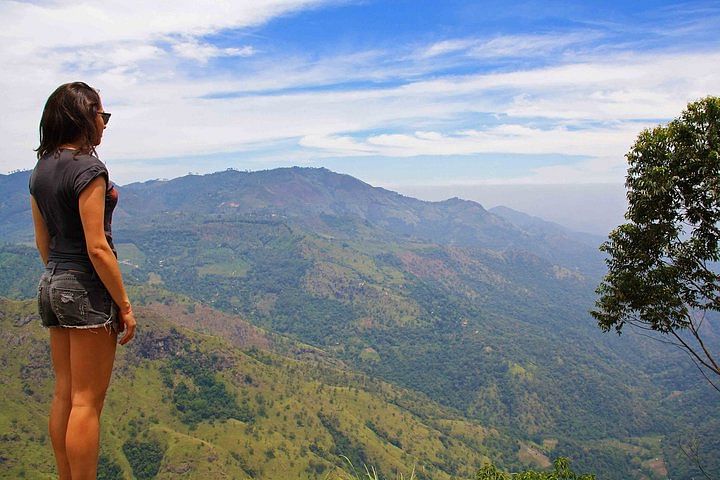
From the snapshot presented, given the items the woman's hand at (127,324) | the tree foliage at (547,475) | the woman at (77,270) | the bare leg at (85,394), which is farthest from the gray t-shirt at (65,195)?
the tree foliage at (547,475)

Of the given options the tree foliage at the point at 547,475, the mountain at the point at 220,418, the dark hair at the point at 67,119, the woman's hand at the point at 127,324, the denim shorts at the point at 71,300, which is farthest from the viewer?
the mountain at the point at 220,418

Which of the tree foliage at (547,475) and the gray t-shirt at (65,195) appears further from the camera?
the tree foliage at (547,475)

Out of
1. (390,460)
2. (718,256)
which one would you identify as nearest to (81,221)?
(718,256)

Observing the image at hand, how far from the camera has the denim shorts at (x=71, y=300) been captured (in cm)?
339

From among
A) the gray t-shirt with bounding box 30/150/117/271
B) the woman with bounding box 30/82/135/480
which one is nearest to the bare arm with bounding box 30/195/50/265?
the woman with bounding box 30/82/135/480

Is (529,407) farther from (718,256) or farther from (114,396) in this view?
(718,256)

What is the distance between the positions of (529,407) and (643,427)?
32.2 m

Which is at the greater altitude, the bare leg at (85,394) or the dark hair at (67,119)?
the dark hair at (67,119)

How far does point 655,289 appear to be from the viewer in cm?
1050

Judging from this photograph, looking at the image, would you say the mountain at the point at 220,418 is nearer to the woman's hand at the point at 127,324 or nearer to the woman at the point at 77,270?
the woman at the point at 77,270

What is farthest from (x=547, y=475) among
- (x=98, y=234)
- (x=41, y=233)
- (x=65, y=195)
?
(x=65, y=195)

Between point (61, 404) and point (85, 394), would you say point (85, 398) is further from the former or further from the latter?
point (61, 404)

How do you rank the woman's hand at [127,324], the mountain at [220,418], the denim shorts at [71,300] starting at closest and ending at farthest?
the denim shorts at [71,300], the woman's hand at [127,324], the mountain at [220,418]

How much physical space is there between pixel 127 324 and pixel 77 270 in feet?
1.82
